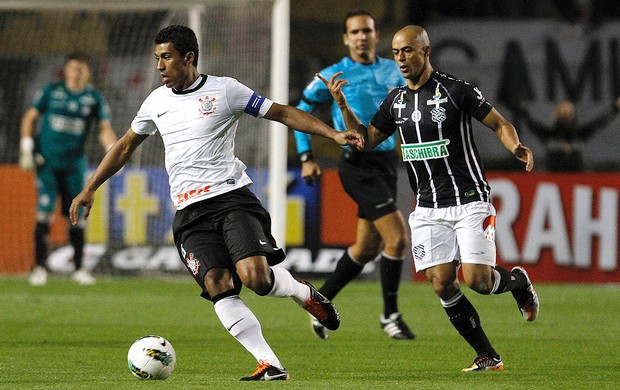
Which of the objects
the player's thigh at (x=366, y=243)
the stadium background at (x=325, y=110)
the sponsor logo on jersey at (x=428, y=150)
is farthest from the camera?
the stadium background at (x=325, y=110)

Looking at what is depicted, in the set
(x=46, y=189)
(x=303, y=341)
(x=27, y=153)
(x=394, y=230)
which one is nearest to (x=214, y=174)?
(x=303, y=341)

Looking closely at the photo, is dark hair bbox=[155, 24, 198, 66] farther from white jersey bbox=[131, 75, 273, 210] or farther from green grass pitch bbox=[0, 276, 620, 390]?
green grass pitch bbox=[0, 276, 620, 390]

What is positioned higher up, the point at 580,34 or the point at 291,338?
the point at 580,34

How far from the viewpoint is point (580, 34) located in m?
17.6

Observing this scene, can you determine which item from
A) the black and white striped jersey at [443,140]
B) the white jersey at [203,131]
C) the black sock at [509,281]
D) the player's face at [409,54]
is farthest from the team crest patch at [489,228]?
the white jersey at [203,131]

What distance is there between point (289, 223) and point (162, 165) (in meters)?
1.65

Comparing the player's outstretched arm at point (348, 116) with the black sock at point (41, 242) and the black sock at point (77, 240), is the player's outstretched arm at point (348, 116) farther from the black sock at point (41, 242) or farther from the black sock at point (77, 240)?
the black sock at point (41, 242)

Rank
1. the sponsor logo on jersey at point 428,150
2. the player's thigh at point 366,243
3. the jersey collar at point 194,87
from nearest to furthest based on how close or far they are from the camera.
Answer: the jersey collar at point 194,87
the sponsor logo on jersey at point 428,150
the player's thigh at point 366,243

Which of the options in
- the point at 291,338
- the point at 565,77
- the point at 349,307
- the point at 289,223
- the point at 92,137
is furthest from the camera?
the point at 565,77

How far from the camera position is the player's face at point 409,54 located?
669 cm

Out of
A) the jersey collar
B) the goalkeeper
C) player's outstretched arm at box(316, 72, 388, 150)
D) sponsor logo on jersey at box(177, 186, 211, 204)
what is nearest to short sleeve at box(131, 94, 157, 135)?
the jersey collar

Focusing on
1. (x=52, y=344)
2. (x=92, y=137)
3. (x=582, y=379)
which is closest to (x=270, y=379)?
(x=582, y=379)

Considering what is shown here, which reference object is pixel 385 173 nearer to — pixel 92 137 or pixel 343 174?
pixel 343 174

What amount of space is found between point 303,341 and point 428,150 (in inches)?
84.0
